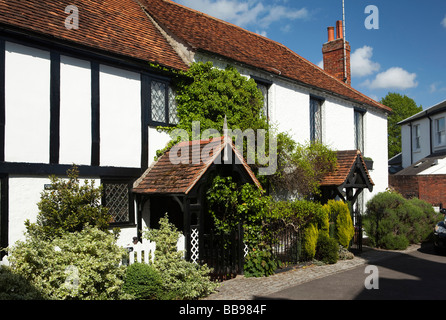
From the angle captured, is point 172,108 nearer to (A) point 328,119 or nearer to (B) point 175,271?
(B) point 175,271

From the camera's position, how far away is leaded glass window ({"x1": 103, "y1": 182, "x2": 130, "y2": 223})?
1016 cm

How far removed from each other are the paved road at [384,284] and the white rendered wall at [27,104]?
18.8 feet

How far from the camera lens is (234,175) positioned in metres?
11.1

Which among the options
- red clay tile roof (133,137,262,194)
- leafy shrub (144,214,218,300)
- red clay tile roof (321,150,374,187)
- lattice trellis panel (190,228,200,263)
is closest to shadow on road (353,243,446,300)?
red clay tile roof (321,150,374,187)

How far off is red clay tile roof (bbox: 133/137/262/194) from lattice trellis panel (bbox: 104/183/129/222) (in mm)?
325

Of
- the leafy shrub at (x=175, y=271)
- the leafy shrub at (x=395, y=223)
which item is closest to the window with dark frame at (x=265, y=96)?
the leafy shrub at (x=395, y=223)

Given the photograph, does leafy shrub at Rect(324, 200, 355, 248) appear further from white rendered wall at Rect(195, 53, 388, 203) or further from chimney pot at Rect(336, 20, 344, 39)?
chimney pot at Rect(336, 20, 344, 39)

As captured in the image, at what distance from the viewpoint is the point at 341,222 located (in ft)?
43.7

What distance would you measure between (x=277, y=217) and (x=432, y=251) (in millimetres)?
7499

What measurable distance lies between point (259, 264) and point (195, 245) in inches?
72.0

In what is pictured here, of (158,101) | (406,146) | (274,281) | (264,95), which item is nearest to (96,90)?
(158,101)

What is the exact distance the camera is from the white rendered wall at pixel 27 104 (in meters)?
8.43

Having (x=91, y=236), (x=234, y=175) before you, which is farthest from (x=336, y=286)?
(x=91, y=236)

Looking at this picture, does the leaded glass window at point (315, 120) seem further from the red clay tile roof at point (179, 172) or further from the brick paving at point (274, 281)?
the red clay tile roof at point (179, 172)
